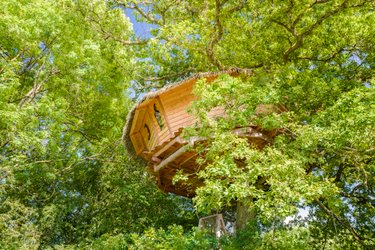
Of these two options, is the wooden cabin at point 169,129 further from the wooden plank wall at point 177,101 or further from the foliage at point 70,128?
the foliage at point 70,128

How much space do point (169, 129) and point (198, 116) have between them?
7.24ft

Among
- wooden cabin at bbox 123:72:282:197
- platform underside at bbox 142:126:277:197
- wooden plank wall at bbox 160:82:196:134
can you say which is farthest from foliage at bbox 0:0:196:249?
wooden plank wall at bbox 160:82:196:134

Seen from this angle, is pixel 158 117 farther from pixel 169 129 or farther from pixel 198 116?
pixel 198 116

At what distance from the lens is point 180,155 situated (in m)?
10.8

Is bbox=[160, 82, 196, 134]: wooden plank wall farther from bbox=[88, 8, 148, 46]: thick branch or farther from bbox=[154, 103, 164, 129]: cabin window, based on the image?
bbox=[88, 8, 148, 46]: thick branch

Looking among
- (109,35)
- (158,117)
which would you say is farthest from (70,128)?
(158,117)

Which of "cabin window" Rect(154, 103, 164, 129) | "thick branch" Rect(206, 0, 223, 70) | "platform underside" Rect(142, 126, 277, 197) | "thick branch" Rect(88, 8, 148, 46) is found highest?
"thick branch" Rect(88, 8, 148, 46)

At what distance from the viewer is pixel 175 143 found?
35.2ft

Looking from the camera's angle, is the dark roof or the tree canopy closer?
the tree canopy

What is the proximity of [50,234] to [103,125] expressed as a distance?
15.2ft

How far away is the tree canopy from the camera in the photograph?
7.98 metres

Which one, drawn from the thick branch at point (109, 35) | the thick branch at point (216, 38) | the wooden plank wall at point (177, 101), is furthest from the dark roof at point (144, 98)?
the thick branch at point (109, 35)

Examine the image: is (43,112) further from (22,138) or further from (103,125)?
(103,125)

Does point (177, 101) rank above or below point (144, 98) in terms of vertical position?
below
